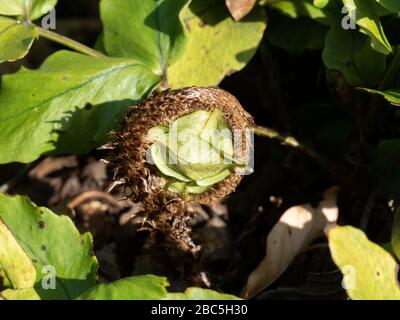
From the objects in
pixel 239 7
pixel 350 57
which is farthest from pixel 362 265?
pixel 239 7

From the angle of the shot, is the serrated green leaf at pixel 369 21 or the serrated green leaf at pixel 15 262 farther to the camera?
the serrated green leaf at pixel 369 21

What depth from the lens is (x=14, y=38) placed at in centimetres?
168

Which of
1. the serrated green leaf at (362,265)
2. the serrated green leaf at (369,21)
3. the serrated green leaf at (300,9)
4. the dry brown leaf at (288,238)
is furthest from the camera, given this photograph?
the serrated green leaf at (300,9)

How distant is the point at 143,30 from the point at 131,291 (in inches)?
29.1

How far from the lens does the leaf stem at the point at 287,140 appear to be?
67.6 inches

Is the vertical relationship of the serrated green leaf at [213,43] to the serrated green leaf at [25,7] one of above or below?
below

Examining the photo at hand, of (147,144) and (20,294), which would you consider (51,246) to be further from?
(147,144)

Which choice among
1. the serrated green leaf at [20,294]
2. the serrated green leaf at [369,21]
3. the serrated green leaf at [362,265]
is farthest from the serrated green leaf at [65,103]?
the serrated green leaf at [362,265]

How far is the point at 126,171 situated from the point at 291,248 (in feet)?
1.65

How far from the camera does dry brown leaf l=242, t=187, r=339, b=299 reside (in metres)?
1.70

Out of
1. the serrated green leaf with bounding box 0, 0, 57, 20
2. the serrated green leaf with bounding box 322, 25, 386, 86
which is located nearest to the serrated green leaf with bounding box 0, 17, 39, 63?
the serrated green leaf with bounding box 0, 0, 57, 20

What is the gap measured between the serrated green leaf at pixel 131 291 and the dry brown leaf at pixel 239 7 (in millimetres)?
765

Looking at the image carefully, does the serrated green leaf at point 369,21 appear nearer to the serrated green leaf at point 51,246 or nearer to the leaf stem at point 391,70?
the leaf stem at point 391,70
